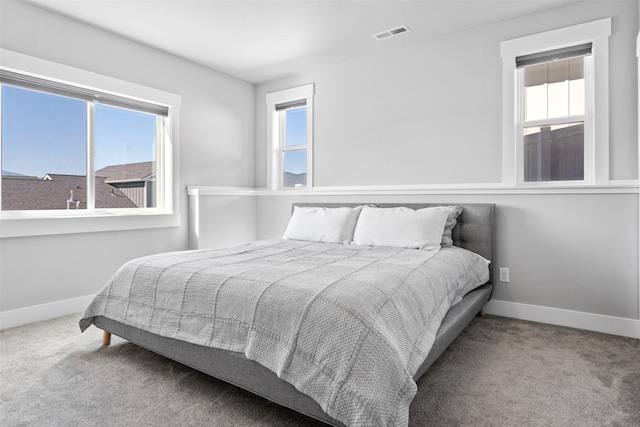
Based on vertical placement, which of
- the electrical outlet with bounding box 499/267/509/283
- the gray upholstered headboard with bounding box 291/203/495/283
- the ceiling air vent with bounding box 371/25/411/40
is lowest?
the electrical outlet with bounding box 499/267/509/283

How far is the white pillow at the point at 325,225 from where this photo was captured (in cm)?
343

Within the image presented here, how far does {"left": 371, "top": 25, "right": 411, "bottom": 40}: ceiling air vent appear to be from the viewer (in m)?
3.34

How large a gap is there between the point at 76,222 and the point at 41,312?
29.8 inches

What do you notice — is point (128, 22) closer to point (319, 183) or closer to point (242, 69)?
point (242, 69)

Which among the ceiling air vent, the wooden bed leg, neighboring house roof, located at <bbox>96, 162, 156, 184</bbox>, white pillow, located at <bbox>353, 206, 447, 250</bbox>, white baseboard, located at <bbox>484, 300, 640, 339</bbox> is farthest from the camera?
neighboring house roof, located at <bbox>96, 162, 156, 184</bbox>

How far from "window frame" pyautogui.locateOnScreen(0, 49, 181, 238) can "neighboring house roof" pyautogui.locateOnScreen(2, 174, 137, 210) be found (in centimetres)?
5

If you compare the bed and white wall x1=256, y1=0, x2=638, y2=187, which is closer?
the bed

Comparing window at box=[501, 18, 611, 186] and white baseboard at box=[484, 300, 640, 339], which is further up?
window at box=[501, 18, 611, 186]

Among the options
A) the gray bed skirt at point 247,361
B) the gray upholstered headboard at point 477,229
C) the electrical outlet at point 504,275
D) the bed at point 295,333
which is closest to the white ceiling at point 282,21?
the gray upholstered headboard at point 477,229

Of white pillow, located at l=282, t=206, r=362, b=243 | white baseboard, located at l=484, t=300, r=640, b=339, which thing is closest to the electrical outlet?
white baseboard, located at l=484, t=300, r=640, b=339

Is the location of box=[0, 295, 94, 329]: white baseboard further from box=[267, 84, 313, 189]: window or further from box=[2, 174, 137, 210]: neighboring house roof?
box=[267, 84, 313, 189]: window

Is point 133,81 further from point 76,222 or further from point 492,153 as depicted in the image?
point 492,153

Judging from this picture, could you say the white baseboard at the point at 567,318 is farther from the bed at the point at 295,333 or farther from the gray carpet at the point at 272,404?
the bed at the point at 295,333

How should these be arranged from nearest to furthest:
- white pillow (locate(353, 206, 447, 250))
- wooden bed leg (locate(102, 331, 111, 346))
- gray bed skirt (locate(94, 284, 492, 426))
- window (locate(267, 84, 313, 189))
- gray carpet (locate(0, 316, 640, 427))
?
gray bed skirt (locate(94, 284, 492, 426))
gray carpet (locate(0, 316, 640, 427))
wooden bed leg (locate(102, 331, 111, 346))
white pillow (locate(353, 206, 447, 250))
window (locate(267, 84, 313, 189))
